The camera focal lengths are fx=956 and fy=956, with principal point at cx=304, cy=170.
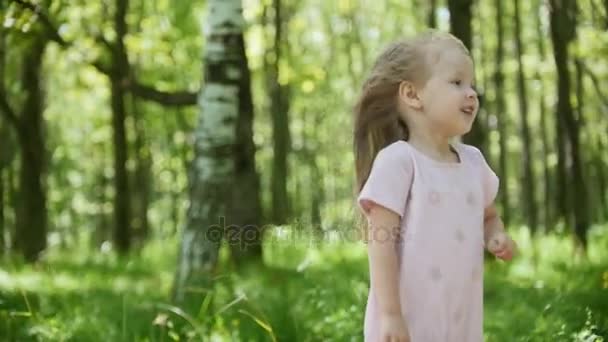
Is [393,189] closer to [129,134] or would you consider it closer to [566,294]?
[566,294]

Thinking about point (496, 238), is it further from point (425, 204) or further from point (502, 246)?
point (425, 204)

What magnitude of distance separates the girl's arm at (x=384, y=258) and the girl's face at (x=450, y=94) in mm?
341

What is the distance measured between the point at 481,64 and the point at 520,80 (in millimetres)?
3171

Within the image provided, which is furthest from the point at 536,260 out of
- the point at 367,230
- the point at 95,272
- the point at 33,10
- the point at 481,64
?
the point at 481,64

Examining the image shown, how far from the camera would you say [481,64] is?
22.2 meters

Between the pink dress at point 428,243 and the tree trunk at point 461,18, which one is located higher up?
the tree trunk at point 461,18

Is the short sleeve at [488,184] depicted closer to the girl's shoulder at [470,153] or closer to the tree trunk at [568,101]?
the girl's shoulder at [470,153]

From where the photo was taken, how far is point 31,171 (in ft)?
48.4

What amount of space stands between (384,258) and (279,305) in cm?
Result: 246

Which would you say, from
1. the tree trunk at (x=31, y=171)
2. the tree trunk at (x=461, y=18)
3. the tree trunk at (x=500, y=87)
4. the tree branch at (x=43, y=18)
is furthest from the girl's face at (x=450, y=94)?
the tree trunk at (x=500, y=87)

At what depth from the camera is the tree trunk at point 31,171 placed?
1463 cm

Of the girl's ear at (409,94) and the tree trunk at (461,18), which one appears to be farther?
the tree trunk at (461,18)

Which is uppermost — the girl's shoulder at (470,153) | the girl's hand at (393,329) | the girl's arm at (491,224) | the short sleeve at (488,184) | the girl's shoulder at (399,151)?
the girl's shoulder at (399,151)

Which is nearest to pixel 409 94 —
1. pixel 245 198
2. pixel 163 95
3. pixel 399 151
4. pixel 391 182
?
pixel 399 151
